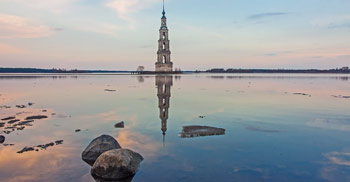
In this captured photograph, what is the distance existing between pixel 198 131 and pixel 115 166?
5.85 metres

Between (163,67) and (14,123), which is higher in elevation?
(163,67)

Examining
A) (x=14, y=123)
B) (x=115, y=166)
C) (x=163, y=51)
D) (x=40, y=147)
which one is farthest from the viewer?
(x=163, y=51)

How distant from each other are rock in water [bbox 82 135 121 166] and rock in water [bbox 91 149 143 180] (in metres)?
1.16

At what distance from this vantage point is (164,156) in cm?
990

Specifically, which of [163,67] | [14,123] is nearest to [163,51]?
[163,67]

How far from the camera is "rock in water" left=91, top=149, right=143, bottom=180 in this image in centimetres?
809

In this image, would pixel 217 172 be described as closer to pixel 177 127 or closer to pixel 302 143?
pixel 302 143

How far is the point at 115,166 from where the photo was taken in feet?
26.8

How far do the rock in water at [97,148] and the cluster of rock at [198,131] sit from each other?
3.75 m

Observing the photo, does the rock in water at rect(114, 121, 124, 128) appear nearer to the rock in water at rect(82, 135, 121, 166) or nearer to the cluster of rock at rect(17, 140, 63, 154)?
the cluster of rock at rect(17, 140, 63, 154)

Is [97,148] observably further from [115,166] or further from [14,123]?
[14,123]

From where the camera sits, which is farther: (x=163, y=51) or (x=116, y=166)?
(x=163, y=51)

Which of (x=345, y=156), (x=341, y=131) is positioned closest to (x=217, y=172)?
(x=345, y=156)

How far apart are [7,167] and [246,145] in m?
8.61
